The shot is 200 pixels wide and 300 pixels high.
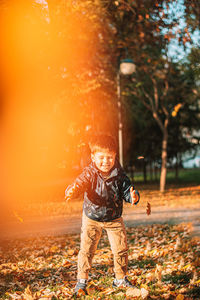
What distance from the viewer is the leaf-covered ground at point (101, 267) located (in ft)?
11.2

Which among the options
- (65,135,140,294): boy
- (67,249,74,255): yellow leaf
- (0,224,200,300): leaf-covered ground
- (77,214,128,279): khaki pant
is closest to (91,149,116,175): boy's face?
(65,135,140,294): boy

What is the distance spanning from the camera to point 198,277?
3.71m

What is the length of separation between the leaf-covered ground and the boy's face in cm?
124

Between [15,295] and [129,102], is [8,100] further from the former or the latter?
[129,102]

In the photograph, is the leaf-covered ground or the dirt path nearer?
the leaf-covered ground

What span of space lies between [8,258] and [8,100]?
2374mm

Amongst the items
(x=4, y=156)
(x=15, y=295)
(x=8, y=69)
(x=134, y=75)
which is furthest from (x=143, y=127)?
(x=15, y=295)

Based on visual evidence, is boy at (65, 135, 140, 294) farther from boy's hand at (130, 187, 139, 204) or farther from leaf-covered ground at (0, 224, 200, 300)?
leaf-covered ground at (0, 224, 200, 300)

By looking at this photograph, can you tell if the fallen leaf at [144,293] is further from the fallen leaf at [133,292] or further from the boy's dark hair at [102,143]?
the boy's dark hair at [102,143]

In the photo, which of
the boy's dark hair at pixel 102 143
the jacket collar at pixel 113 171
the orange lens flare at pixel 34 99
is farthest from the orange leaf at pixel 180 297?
the orange lens flare at pixel 34 99

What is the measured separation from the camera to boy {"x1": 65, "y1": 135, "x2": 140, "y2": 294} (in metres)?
3.21

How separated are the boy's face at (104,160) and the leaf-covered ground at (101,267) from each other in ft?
4.08

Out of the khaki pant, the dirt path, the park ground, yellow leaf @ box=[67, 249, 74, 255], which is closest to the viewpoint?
the khaki pant

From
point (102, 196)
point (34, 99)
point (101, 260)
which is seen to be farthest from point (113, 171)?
point (34, 99)
